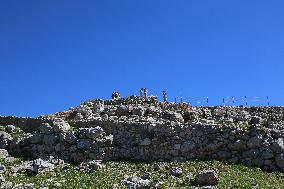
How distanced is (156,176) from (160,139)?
13.9 ft

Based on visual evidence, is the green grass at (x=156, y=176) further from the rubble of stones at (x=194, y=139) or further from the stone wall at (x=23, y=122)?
the stone wall at (x=23, y=122)

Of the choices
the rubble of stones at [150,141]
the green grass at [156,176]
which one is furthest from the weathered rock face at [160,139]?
the green grass at [156,176]

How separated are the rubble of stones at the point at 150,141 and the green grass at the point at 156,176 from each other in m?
0.78

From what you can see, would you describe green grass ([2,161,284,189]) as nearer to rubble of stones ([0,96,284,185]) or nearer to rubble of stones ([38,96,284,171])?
rubble of stones ([0,96,284,185])

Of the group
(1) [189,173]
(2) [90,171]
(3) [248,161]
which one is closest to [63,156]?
(2) [90,171]

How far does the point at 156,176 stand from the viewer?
26094 millimetres

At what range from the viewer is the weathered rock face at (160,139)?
95.1 ft

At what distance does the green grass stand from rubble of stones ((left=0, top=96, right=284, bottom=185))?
2.54ft

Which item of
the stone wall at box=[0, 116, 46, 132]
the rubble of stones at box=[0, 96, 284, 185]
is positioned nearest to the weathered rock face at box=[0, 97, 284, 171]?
the rubble of stones at box=[0, 96, 284, 185]

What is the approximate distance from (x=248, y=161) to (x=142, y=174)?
6170mm

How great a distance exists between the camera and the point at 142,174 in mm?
26891

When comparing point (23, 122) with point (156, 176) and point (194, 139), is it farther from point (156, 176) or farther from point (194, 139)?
point (156, 176)

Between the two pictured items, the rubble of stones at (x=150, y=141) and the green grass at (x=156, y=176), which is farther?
the rubble of stones at (x=150, y=141)

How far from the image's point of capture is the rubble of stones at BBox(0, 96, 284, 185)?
1132 inches
